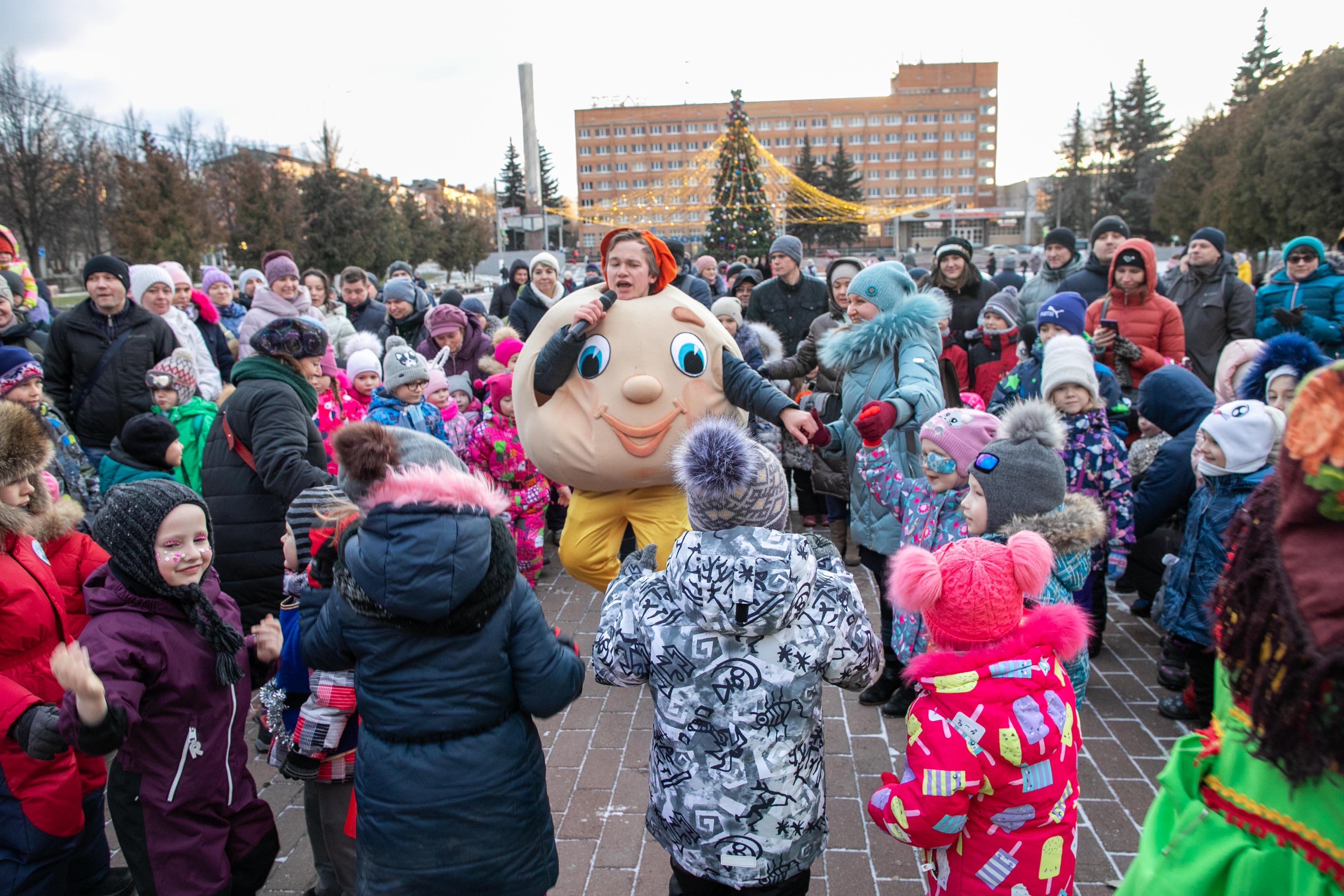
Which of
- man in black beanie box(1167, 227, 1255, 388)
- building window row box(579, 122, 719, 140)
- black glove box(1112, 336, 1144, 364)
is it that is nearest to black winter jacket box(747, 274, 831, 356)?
black glove box(1112, 336, 1144, 364)

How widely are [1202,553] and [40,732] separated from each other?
4.33 meters

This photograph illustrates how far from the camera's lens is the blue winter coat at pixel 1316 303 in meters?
6.95

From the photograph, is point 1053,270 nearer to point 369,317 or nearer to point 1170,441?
point 1170,441

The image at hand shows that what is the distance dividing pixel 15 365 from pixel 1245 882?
5.29 meters

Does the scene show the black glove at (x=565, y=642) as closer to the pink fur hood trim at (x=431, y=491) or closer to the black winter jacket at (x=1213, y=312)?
the pink fur hood trim at (x=431, y=491)

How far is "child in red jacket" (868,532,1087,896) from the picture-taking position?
6.66 feet

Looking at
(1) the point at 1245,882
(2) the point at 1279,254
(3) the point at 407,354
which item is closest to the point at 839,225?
(2) the point at 1279,254

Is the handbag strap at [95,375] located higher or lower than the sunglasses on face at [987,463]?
higher

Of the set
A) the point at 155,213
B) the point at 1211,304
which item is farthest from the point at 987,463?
the point at 155,213

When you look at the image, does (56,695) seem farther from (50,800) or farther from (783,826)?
(783,826)

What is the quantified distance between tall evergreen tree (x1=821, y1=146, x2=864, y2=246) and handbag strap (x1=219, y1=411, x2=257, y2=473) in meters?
60.1

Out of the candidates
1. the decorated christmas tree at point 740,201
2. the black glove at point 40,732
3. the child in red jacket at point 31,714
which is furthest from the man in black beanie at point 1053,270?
the decorated christmas tree at point 740,201

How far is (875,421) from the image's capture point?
3.64 metres

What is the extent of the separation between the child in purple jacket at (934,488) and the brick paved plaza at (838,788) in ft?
1.89
